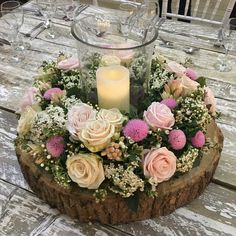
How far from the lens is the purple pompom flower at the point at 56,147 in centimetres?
73

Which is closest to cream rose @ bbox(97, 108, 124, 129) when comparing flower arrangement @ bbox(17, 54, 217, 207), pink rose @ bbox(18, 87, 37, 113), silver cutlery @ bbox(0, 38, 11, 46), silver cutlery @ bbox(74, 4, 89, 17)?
flower arrangement @ bbox(17, 54, 217, 207)

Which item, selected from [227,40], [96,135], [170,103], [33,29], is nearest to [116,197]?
[96,135]

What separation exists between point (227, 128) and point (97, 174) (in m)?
0.48

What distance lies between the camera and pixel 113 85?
78 cm

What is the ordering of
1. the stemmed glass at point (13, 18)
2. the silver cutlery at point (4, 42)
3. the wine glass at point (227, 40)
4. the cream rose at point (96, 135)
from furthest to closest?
1. the silver cutlery at point (4, 42)
2. the stemmed glass at point (13, 18)
3. the wine glass at point (227, 40)
4. the cream rose at point (96, 135)

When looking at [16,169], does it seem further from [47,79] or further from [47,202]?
[47,79]

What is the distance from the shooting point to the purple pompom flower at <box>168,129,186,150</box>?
0.73 meters

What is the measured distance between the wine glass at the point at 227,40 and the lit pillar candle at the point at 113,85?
557 millimetres

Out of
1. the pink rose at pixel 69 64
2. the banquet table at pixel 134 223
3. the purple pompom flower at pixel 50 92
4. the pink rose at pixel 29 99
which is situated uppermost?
the pink rose at pixel 69 64

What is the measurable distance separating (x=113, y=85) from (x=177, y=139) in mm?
182

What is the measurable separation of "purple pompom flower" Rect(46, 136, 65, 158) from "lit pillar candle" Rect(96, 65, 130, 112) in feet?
0.48

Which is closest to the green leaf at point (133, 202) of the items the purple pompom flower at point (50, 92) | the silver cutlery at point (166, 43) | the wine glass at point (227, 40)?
the purple pompom flower at point (50, 92)

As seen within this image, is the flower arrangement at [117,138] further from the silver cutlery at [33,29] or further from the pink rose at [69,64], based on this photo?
the silver cutlery at [33,29]

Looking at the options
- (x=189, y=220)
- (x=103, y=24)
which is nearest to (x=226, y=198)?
(x=189, y=220)
